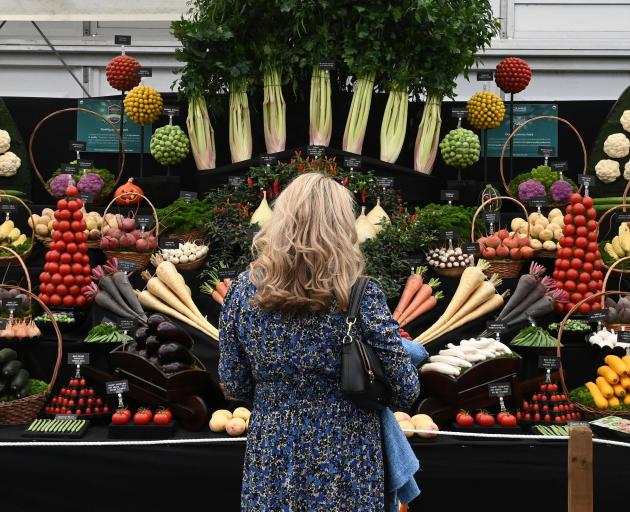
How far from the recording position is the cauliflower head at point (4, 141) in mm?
6855

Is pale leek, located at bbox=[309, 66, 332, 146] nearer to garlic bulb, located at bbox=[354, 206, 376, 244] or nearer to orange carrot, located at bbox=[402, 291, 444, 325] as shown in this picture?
garlic bulb, located at bbox=[354, 206, 376, 244]

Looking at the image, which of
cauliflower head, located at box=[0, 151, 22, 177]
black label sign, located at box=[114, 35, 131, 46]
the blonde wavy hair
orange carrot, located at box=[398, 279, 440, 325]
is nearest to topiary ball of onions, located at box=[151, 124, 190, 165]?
black label sign, located at box=[114, 35, 131, 46]

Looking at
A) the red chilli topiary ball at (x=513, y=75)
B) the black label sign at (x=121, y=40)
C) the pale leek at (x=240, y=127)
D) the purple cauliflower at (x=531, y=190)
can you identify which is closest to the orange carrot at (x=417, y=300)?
the purple cauliflower at (x=531, y=190)

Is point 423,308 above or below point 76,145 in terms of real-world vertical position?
below

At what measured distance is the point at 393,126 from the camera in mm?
6770

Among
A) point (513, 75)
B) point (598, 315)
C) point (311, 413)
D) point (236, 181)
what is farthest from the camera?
point (513, 75)

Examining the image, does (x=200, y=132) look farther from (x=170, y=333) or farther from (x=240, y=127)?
(x=170, y=333)

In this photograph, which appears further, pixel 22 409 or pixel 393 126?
pixel 393 126

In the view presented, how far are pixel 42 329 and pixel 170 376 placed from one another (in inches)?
51.6

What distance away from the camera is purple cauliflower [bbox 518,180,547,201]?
6.26m

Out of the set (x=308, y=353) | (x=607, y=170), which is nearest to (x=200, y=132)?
(x=607, y=170)

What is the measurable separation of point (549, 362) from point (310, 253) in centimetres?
256

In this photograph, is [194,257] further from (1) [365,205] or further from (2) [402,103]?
(2) [402,103]

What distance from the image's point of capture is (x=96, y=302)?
5.14m
